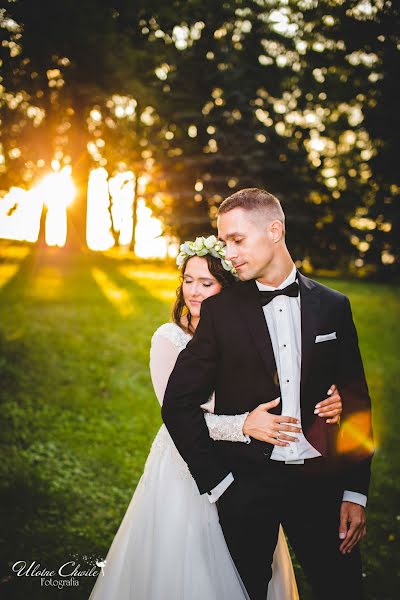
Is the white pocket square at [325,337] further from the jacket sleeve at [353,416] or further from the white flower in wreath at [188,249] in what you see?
the white flower in wreath at [188,249]

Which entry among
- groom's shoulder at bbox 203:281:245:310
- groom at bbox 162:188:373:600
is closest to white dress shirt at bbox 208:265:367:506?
groom at bbox 162:188:373:600

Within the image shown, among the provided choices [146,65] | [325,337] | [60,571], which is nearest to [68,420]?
[60,571]

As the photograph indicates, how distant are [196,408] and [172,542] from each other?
1015 millimetres

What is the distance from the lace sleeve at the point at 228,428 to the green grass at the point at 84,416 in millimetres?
2655

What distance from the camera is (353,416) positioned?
2908 mm

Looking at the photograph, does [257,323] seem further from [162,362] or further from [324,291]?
[162,362]

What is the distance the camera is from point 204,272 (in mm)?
3604

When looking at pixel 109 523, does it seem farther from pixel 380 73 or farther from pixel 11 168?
pixel 380 73

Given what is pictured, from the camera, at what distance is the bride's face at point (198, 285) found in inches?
142

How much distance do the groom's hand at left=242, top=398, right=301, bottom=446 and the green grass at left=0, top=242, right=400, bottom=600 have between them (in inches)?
108

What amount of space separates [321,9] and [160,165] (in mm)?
13054

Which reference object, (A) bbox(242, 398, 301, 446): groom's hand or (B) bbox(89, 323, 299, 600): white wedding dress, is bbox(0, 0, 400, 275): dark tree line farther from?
(A) bbox(242, 398, 301, 446): groom's hand

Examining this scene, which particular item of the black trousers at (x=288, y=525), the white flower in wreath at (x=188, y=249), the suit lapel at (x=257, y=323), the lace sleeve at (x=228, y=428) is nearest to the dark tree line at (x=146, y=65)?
the white flower in wreath at (x=188, y=249)

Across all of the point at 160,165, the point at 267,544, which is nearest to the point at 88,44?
the point at 267,544
